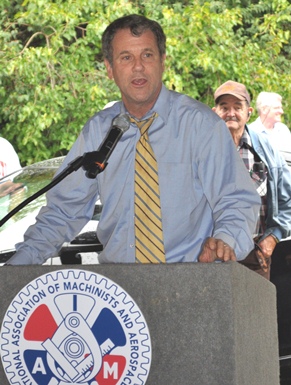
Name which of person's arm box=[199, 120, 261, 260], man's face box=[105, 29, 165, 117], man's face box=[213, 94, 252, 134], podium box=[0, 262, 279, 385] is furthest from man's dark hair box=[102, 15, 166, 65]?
man's face box=[213, 94, 252, 134]

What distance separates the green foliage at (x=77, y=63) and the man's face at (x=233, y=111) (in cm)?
632

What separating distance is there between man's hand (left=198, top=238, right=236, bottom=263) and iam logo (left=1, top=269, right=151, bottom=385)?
44 centimetres

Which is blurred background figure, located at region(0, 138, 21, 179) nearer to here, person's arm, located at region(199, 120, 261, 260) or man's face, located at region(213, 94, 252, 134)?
man's face, located at region(213, 94, 252, 134)

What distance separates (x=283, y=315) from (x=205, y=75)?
28.6 ft

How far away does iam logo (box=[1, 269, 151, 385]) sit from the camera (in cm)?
318

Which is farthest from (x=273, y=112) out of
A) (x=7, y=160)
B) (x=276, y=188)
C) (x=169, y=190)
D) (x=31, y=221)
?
(x=169, y=190)

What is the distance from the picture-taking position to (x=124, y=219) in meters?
4.10

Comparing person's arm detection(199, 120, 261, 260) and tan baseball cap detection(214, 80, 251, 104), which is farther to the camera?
tan baseball cap detection(214, 80, 251, 104)

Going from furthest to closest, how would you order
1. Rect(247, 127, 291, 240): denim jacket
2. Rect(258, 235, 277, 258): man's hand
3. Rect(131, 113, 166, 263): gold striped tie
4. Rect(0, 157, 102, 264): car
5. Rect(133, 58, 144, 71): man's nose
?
Rect(247, 127, 291, 240): denim jacket
Rect(258, 235, 277, 258): man's hand
Rect(0, 157, 102, 264): car
Rect(133, 58, 144, 71): man's nose
Rect(131, 113, 166, 263): gold striped tie

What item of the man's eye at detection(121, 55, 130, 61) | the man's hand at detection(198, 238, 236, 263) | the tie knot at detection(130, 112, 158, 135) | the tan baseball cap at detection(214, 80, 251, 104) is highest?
the tan baseball cap at detection(214, 80, 251, 104)

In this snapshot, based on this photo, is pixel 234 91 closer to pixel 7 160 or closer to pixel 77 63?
pixel 7 160

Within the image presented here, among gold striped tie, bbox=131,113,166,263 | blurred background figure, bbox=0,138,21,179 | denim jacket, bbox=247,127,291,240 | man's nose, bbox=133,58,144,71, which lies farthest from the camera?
blurred background figure, bbox=0,138,21,179

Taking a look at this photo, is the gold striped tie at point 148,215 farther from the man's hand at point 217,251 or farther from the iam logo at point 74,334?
the iam logo at point 74,334

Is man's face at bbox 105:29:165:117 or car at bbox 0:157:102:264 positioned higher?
man's face at bbox 105:29:165:117
